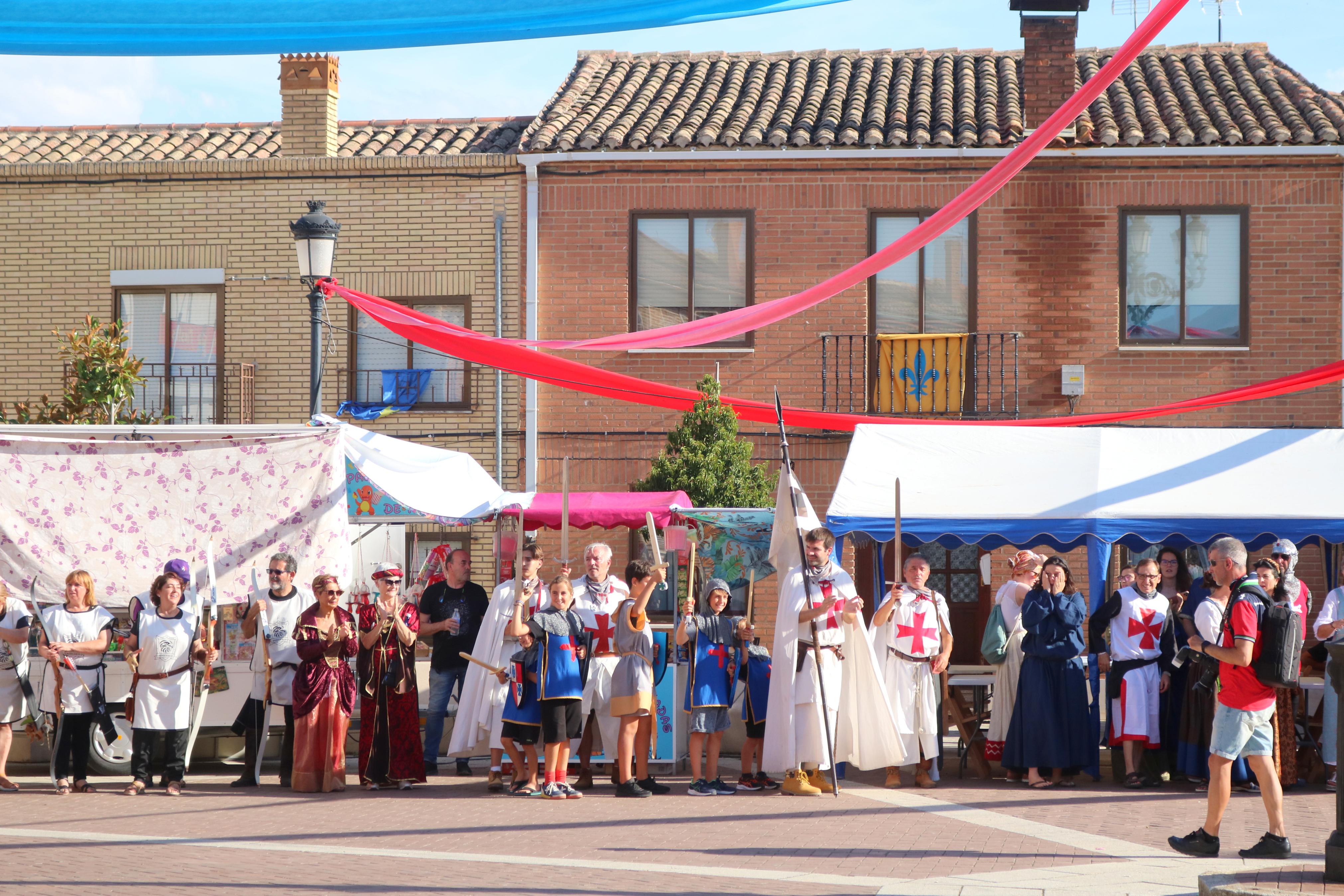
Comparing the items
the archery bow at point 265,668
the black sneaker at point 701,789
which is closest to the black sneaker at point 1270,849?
the black sneaker at point 701,789

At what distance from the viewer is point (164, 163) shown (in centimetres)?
1853

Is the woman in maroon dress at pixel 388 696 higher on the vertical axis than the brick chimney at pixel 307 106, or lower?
lower

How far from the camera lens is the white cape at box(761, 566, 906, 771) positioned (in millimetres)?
10688

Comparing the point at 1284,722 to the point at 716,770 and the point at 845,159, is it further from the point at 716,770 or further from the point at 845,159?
the point at 845,159

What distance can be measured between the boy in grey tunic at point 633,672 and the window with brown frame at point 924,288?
841cm

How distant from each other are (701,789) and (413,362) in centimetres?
928

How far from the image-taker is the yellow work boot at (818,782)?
10.8 meters

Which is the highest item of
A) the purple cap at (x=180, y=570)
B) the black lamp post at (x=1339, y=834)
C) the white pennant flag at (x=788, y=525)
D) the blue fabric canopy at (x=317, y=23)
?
the blue fabric canopy at (x=317, y=23)

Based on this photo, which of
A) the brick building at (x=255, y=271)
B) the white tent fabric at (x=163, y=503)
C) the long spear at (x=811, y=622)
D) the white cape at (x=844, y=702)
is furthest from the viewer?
the brick building at (x=255, y=271)

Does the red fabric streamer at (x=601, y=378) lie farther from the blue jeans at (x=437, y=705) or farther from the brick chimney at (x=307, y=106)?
the brick chimney at (x=307, y=106)

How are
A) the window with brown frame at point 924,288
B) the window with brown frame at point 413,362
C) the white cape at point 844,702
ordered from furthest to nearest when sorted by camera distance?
1. the window with brown frame at point 413,362
2. the window with brown frame at point 924,288
3. the white cape at point 844,702

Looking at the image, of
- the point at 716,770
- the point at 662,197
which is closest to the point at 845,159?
the point at 662,197

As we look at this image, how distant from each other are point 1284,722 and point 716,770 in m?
4.14

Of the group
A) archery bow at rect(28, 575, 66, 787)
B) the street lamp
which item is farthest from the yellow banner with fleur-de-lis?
archery bow at rect(28, 575, 66, 787)
